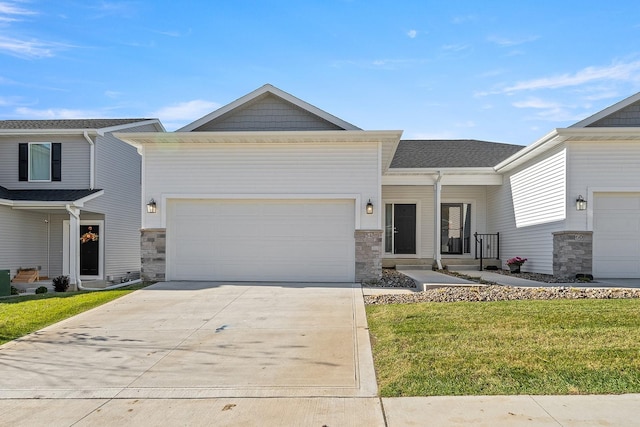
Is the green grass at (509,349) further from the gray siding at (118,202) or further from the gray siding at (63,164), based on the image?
the gray siding at (63,164)

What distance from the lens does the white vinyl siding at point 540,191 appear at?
41.1ft

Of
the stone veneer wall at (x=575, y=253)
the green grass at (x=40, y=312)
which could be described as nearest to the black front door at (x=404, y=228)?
the stone veneer wall at (x=575, y=253)

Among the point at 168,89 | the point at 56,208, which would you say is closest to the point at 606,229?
the point at 168,89

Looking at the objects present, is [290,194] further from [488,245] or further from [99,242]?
[99,242]

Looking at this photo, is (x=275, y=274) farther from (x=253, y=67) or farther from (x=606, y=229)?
(x=606, y=229)

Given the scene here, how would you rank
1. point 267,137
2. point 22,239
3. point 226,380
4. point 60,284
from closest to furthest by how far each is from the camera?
point 226,380 < point 267,137 < point 60,284 < point 22,239

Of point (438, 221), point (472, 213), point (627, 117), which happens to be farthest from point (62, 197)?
point (627, 117)

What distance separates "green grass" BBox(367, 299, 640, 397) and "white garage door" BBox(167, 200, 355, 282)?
4.68m

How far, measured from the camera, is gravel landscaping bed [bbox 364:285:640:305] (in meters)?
9.02

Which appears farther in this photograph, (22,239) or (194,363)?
(22,239)

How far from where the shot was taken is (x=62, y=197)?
52.2 feet

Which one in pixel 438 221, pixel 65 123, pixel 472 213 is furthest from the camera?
pixel 65 123

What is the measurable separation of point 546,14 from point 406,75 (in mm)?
3450

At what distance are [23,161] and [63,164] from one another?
1366mm
